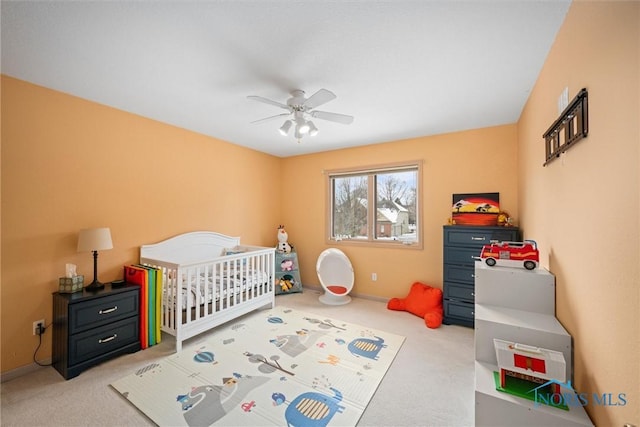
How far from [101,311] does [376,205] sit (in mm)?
3432

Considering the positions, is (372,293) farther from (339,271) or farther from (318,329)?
(318,329)

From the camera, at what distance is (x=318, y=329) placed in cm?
283

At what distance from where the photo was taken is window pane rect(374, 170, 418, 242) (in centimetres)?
367

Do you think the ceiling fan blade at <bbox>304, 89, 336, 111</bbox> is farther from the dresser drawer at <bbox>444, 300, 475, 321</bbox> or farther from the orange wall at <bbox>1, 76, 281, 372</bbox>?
the dresser drawer at <bbox>444, 300, 475, 321</bbox>

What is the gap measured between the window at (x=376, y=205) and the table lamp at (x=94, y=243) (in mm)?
2879

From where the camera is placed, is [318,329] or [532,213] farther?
[318,329]

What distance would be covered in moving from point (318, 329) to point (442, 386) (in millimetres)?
1323

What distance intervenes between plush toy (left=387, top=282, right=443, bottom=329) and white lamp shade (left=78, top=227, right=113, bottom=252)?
3.28 meters

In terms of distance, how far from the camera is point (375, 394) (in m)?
1.82

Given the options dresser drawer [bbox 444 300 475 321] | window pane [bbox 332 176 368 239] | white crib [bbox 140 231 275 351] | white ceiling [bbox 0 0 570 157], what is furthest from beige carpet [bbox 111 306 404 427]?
white ceiling [bbox 0 0 570 157]

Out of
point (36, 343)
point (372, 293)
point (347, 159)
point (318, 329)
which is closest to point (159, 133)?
point (36, 343)

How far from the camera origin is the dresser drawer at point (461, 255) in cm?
284

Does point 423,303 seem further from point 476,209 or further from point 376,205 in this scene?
point 376,205

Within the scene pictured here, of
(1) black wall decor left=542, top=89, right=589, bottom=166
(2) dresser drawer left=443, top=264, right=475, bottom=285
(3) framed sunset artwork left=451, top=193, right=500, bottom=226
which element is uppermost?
(1) black wall decor left=542, top=89, right=589, bottom=166
